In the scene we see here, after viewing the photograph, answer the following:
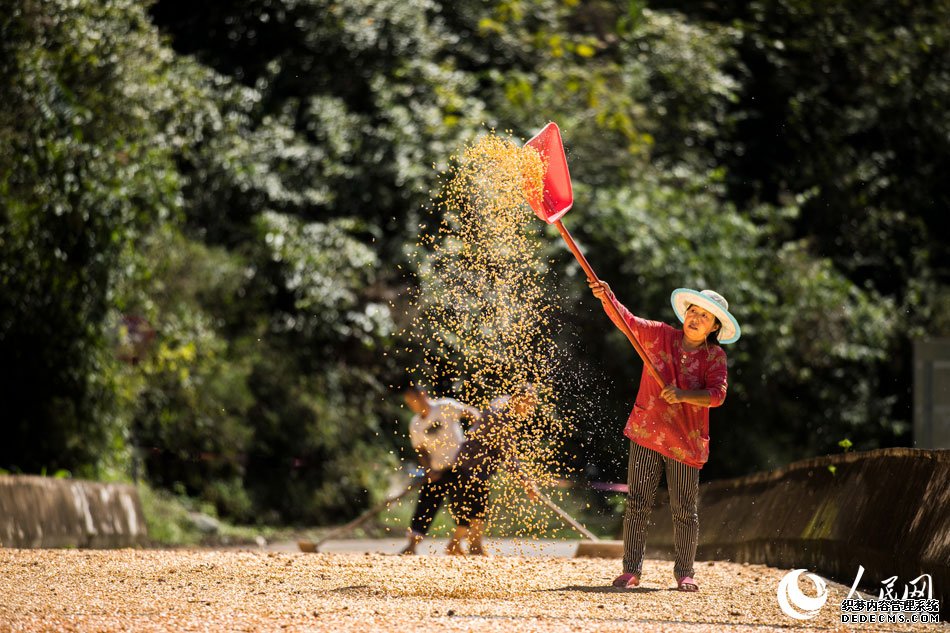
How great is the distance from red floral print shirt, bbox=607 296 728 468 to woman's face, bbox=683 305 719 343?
0.06 metres

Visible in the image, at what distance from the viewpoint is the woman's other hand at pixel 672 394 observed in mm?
6180

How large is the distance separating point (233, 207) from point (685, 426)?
10.3m

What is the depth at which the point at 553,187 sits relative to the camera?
6.86 m

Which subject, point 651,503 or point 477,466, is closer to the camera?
point 651,503

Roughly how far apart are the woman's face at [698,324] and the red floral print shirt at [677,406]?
0.19 ft

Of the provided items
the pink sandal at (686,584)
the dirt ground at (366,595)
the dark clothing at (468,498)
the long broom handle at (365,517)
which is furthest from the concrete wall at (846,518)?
the long broom handle at (365,517)

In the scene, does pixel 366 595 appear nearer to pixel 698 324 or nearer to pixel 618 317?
pixel 618 317

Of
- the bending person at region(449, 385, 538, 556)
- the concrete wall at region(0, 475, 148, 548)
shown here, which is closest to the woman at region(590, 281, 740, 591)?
the bending person at region(449, 385, 538, 556)

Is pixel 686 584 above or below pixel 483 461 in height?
above

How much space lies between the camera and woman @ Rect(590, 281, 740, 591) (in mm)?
6363

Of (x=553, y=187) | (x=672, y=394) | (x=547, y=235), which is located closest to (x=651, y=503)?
(x=672, y=394)

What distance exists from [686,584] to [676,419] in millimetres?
809

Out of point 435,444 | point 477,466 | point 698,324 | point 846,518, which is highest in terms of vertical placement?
point 698,324

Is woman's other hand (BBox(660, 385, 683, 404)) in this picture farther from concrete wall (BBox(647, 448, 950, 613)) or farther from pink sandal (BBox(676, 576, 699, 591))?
concrete wall (BBox(647, 448, 950, 613))
